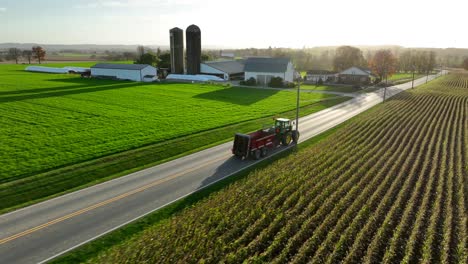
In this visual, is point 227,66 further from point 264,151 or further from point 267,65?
point 264,151

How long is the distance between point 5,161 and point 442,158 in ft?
111

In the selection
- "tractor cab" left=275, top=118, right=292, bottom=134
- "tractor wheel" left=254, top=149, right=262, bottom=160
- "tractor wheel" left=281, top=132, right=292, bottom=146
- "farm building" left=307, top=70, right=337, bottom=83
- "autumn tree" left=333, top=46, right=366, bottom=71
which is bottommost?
"tractor wheel" left=254, top=149, right=262, bottom=160

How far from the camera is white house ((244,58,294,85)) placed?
77500mm

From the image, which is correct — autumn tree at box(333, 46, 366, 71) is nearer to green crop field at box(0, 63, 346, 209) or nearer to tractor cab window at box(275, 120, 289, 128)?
green crop field at box(0, 63, 346, 209)

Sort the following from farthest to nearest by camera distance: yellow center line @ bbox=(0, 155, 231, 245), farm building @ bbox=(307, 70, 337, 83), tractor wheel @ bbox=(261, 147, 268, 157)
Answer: farm building @ bbox=(307, 70, 337, 83), tractor wheel @ bbox=(261, 147, 268, 157), yellow center line @ bbox=(0, 155, 231, 245)

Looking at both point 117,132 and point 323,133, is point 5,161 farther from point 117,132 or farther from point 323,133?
point 323,133

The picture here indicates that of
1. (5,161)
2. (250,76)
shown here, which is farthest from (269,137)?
(250,76)

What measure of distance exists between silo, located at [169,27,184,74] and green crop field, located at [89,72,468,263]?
233 ft

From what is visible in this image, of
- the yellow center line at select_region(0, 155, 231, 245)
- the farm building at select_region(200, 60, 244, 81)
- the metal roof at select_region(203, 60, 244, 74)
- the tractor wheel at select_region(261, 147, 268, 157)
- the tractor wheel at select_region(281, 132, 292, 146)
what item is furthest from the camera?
the metal roof at select_region(203, 60, 244, 74)

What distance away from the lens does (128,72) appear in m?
83.0

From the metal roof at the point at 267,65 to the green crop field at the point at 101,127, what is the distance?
1629 cm

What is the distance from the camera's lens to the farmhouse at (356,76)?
84.5 metres

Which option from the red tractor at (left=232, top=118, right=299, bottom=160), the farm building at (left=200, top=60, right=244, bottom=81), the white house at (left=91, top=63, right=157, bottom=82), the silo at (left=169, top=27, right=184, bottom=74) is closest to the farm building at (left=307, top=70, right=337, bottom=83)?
the farm building at (left=200, top=60, right=244, bottom=81)

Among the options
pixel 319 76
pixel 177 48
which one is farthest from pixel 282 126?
pixel 177 48
